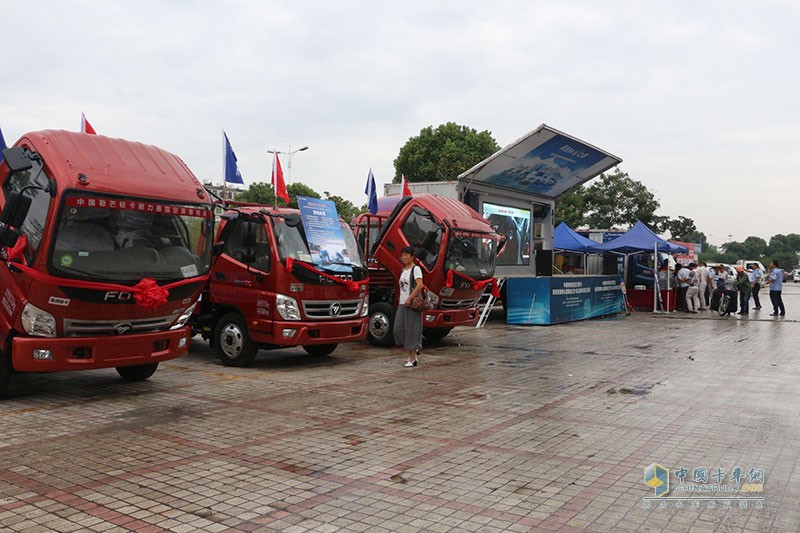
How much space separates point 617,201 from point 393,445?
44.7m

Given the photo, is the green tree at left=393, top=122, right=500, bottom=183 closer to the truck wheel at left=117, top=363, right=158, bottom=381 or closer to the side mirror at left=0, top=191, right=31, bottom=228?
the truck wheel at left=117, top=363, right=158, bottom=381

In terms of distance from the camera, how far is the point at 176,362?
10695mm

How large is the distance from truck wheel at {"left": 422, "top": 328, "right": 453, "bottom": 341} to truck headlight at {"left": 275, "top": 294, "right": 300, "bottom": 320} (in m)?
4.25

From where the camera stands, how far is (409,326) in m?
10.3

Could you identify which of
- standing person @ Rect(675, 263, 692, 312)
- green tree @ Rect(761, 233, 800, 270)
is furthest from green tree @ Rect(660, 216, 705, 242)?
green tree @ Rect(761, 233, 800, 270)

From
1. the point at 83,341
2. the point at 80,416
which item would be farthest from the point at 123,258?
the point at 80,416

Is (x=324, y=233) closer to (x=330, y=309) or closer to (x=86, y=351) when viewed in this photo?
(x=330, y=309)

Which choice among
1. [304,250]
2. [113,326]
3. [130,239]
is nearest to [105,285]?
[113,326]

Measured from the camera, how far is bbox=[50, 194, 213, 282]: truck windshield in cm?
691

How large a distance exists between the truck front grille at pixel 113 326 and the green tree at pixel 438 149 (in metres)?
34.3

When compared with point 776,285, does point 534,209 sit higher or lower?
higher

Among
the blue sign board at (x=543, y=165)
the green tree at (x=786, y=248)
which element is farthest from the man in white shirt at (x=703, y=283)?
the green tree at (x=786, y=248)

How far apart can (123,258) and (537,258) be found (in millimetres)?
14580

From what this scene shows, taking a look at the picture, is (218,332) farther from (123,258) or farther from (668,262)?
(668,262)
